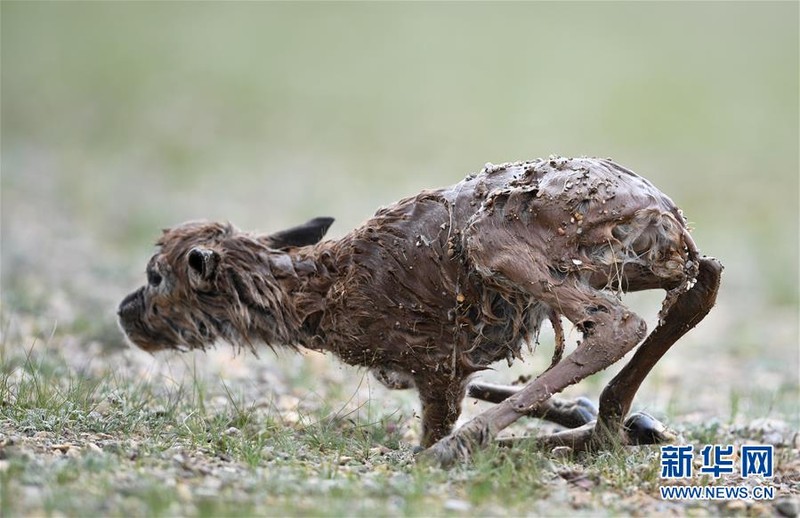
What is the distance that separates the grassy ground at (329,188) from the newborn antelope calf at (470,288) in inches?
14.4

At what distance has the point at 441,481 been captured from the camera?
16.5ft

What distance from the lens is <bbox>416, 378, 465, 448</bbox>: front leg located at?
6438mm

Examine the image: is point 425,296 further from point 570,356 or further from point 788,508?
point 788,508

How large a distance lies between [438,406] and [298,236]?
1.50m

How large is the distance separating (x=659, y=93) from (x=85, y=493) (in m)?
28.6

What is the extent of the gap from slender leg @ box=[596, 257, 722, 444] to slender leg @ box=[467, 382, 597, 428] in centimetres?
53

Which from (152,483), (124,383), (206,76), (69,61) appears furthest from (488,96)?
(152,483)

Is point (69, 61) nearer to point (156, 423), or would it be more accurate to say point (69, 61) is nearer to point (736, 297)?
point (736, 297)

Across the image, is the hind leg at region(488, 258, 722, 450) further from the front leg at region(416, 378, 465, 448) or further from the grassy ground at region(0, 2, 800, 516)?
the front leg at region(416, 378, 465, 448)

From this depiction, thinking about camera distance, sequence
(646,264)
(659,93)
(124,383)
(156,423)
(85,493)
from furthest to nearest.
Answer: (659,93) < (124,383) < (156,423) < (646,264) < (85,493)

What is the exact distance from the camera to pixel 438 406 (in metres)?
6.55

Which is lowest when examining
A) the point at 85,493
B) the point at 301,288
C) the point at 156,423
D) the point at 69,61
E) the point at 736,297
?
the point at 85,493

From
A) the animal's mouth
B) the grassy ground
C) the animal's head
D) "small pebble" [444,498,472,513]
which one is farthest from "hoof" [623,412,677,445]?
the animal's mouth

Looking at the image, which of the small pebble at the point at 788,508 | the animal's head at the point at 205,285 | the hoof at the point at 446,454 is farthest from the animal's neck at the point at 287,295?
the small pebble at the point at 788,508
